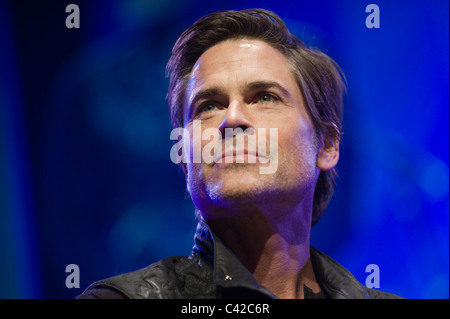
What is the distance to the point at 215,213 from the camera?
1.73 meters

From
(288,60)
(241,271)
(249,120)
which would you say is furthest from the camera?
(288,60)

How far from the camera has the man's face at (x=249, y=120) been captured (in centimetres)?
163

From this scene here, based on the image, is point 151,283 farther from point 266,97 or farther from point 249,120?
point 266,97

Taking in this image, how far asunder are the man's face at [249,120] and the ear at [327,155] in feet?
0.24

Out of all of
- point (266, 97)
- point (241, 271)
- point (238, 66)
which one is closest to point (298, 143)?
point (266, 97)

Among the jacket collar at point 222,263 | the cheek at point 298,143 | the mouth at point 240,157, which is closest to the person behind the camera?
the jacket collar at point 222,263

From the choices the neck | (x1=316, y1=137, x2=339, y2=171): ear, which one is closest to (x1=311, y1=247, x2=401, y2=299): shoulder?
the neck

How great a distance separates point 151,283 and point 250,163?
0.52 meters

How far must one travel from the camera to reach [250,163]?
1.62 m

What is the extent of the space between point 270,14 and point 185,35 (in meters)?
0.38

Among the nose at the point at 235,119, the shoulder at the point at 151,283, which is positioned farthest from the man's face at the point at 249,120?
the shoulder at the point at 151,283

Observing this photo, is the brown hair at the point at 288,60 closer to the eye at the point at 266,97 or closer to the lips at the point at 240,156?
the eye at the point at 266,97

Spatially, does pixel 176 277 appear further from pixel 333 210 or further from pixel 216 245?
pixel 333 210

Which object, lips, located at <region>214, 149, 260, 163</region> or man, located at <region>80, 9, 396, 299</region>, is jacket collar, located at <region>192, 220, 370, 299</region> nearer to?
man, located at <region>80, 9, 396, 299</region>
